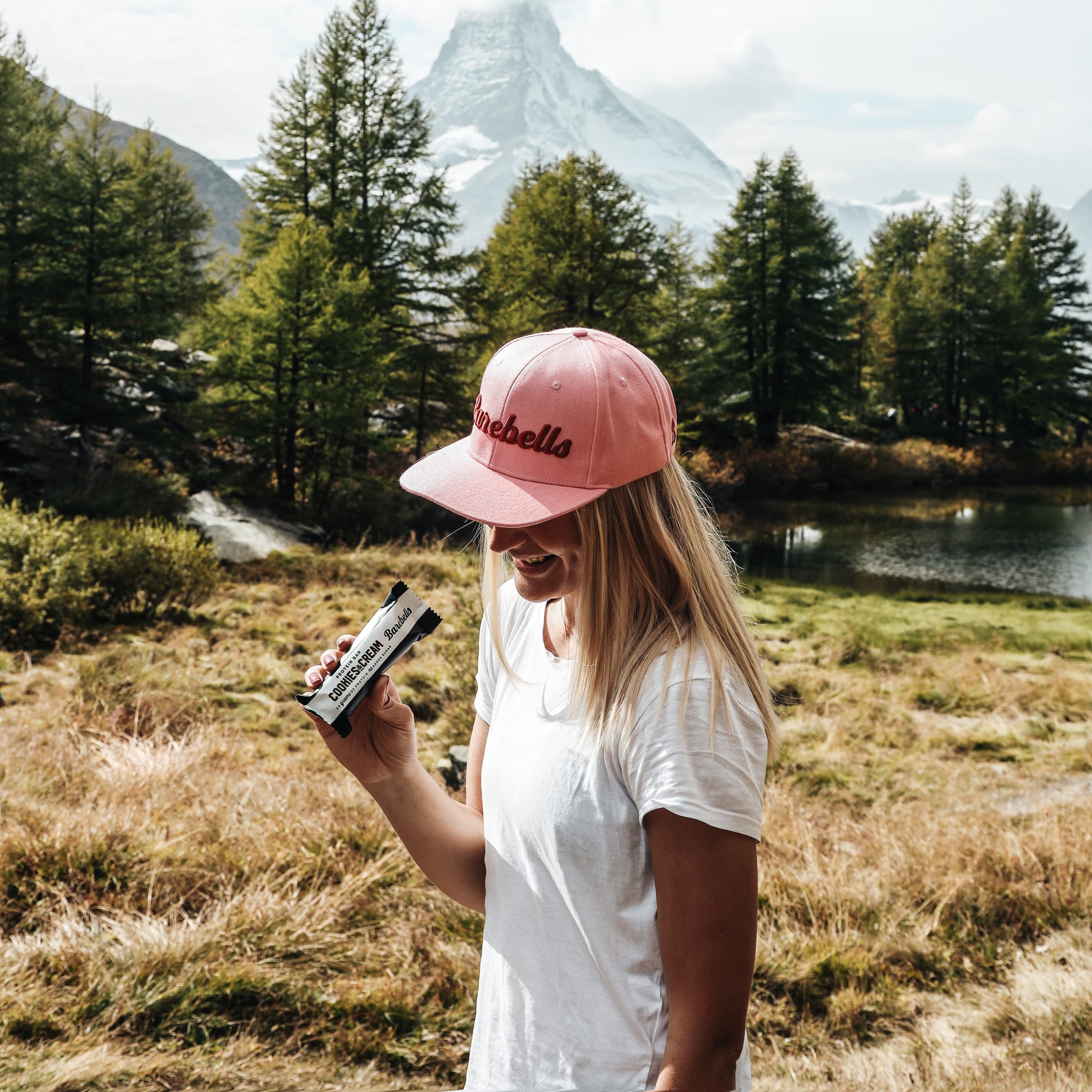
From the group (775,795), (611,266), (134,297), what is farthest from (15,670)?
(611,266)

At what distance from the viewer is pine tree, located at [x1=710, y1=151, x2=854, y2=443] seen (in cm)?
3347

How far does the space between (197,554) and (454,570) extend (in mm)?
4294

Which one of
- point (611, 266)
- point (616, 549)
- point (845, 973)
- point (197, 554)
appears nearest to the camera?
point (616, 549)

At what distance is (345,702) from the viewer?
1415mm

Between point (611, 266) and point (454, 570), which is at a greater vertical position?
point (611, 266)

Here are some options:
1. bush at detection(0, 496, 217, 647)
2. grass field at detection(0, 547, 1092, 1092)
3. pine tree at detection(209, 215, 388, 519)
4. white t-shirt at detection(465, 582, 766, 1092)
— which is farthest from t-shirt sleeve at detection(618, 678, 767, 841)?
pine tree at detection(209, 215, 388, 519)

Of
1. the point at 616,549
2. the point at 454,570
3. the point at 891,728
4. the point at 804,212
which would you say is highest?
the point at 804,212

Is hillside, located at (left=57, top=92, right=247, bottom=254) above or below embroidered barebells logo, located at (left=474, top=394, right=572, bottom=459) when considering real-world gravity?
above

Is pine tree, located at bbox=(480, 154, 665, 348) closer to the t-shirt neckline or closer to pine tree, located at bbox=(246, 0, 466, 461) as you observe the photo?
pine tree, located at bbox=(246, 0, 466, 461)

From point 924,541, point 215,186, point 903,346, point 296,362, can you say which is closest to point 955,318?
point 903,346

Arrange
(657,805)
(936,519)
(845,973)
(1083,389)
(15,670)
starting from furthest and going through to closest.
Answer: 1. (1083,389)
2. (936,519)
3. (15,670)
4. (845,973)
5. (657,805)

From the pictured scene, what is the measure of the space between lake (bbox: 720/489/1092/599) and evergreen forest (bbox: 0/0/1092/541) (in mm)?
3655

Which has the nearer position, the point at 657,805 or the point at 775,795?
the point at 657,805

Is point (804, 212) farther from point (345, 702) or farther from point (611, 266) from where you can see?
point (345, 702)
